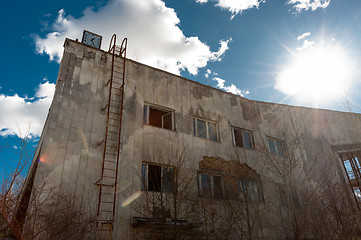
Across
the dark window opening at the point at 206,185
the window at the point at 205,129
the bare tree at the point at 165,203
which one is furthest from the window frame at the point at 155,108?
the dark window opening at the point at 206,185

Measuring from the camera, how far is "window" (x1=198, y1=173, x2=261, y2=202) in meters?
11.9

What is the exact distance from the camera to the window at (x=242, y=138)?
47.8 feet

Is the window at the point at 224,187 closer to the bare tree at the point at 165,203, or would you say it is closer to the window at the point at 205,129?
the bare tree at the point at 165,203

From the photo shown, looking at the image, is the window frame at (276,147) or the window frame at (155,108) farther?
the window frame at (276,147)

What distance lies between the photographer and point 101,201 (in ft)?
30.1

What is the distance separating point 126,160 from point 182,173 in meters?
2.46

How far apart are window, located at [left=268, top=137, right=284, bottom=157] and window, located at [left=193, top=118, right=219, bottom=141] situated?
400 cm

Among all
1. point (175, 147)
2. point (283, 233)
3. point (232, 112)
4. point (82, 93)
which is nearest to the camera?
point (82, 93)

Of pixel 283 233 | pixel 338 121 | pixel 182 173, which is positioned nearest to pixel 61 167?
pixel 182 173

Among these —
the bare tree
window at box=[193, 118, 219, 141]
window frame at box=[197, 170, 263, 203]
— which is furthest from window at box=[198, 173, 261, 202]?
window at box=[193, 118, 219, 141]

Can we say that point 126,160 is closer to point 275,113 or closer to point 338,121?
point 275,113

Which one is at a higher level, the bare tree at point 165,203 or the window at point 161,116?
the window at point 161,116

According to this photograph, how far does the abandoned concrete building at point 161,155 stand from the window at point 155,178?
0.04 metres

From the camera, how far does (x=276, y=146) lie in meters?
16.2
